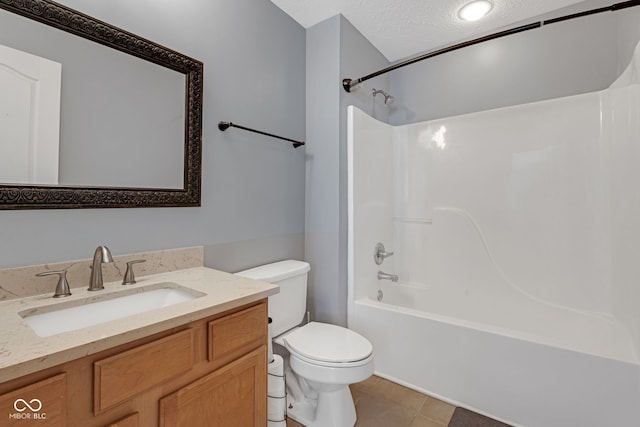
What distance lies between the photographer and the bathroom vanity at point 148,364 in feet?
2.03

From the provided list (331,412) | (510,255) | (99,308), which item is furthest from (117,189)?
(510,255)

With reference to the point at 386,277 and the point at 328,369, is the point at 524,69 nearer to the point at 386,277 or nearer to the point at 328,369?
the point at 386,277

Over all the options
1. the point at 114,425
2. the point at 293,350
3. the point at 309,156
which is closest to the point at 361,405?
the point at 293,350

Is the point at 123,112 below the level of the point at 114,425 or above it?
above

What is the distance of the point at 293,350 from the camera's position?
150cm

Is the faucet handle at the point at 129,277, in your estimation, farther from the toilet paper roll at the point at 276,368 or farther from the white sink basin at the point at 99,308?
the toilet paper roll at the point at 276,368

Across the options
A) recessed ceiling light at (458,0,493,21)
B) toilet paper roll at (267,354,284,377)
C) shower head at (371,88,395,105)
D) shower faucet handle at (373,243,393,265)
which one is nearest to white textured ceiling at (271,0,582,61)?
recessed ceiling light at (458,0,493,21)

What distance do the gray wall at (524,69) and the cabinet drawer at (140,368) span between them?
2512 millimetres

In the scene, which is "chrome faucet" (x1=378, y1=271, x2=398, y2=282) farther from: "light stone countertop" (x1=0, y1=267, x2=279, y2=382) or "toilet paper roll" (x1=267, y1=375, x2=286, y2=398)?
"light stone countertop" (x1=0, y1=267, x2=279, y2=382)

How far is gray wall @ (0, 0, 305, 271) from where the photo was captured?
108 cm

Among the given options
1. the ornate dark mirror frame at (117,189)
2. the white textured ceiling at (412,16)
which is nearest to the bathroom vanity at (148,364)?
the ornate dark mirror frame at (117,189)

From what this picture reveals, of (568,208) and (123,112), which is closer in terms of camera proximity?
(123,112)

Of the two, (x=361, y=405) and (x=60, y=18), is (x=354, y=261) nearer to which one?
(x=361, y=405)

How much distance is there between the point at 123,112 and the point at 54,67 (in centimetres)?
24
